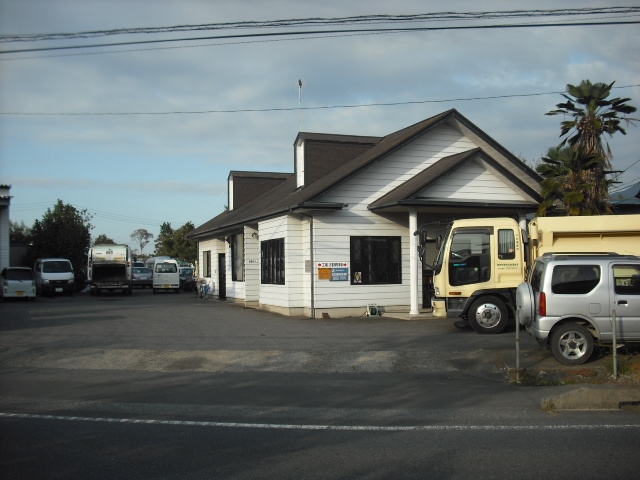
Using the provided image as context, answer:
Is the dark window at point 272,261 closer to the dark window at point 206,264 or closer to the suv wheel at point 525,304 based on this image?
the suv wheel at point 525,304

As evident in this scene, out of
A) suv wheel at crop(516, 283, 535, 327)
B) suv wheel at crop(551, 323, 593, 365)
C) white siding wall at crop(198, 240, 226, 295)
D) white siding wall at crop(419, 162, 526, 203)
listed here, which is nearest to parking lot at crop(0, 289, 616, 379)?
suv wheel at crop(551, 323, 593, 365)

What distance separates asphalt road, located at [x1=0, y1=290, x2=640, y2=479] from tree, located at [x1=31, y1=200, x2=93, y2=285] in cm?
2966

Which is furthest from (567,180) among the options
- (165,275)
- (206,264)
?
(165,275)

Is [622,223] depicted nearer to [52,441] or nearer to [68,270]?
[52,441]

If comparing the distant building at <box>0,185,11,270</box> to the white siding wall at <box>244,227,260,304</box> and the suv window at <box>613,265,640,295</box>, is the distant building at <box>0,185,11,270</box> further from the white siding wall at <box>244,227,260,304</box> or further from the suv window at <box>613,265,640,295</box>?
the suv window at <box>613,265,640,295</box>

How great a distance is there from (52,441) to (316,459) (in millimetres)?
3183

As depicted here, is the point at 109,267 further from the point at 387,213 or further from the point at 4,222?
the point at 387,213

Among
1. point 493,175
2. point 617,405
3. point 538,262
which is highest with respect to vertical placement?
point 493,175

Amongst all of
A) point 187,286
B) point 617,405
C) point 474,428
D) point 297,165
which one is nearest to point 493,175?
point 297,165

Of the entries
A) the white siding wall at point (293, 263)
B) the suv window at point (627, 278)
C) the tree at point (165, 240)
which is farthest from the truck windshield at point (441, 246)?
the tree at point (165, 240)

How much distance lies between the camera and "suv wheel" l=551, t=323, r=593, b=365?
39.1 feet

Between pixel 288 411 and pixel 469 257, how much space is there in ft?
29.1

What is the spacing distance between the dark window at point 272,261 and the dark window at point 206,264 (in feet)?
41.0

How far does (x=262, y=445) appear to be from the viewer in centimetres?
720
